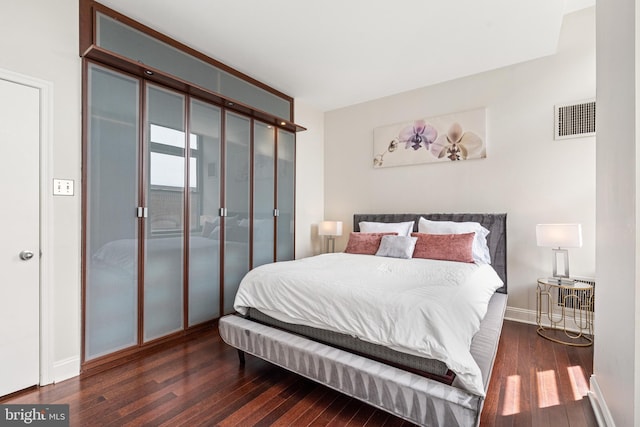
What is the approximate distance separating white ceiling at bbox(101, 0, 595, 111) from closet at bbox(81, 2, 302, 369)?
1.56 feet

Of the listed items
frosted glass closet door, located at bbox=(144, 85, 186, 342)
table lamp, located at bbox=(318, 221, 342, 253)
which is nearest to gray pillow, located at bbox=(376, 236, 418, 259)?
table lamp, located at bbox=(318, 221, 342, 253)

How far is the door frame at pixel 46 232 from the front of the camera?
2113 millimetres

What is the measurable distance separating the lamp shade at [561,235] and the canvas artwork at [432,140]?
1117mm

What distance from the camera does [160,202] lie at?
281cm

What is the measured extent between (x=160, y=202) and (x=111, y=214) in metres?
0.42

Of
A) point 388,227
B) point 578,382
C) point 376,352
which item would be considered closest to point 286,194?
point 388,227

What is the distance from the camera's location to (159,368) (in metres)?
2.36

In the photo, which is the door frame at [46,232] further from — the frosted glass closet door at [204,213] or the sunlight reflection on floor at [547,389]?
the sunlight reflection on floor at [547,389]

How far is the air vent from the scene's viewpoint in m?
2.99

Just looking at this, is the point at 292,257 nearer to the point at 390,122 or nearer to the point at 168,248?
the point at 168,248

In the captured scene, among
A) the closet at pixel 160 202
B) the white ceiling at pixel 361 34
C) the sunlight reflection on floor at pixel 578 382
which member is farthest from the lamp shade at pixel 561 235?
the closet at pixel 160 202

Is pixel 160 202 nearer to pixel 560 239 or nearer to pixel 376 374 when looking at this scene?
pixel 376 374

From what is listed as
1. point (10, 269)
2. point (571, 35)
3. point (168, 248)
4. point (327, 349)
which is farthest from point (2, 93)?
point (571, 35)

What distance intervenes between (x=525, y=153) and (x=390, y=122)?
171cm
